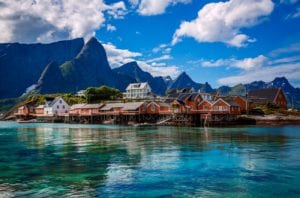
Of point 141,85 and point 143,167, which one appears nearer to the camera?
point 143,167

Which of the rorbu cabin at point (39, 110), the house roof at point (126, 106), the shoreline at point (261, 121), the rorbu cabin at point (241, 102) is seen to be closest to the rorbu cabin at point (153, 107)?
the house roof at point (126, 106)

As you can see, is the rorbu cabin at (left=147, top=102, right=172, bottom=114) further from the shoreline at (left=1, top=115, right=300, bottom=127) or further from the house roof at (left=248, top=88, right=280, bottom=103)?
the house roof at (left=248, top=88, right=280, bottom=103)

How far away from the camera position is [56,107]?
420 ft

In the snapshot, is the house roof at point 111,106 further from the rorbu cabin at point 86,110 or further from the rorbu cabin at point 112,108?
the rorbu cabin at point 86,110

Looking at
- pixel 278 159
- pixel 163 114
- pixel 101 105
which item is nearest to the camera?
pixel 278 159

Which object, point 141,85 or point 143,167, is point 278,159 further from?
point 141,85

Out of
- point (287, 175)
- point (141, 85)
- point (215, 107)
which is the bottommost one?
point (287, 175)

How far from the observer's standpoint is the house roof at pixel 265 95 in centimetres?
9506

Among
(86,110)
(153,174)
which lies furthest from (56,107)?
(153,174)

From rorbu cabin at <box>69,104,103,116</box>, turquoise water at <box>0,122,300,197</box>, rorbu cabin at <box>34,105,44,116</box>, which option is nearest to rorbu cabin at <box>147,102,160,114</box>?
rorbu cabin at <box>69,104,103,116</box>

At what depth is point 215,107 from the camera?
247 feet

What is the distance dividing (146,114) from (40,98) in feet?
278

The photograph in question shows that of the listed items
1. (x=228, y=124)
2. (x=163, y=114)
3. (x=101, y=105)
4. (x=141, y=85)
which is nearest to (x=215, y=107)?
(x=228, y=124)

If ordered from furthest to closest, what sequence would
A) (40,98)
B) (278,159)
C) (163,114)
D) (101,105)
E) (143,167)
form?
(40,98)
(101,105)
(163,114)
(278,159)
(143,167)
